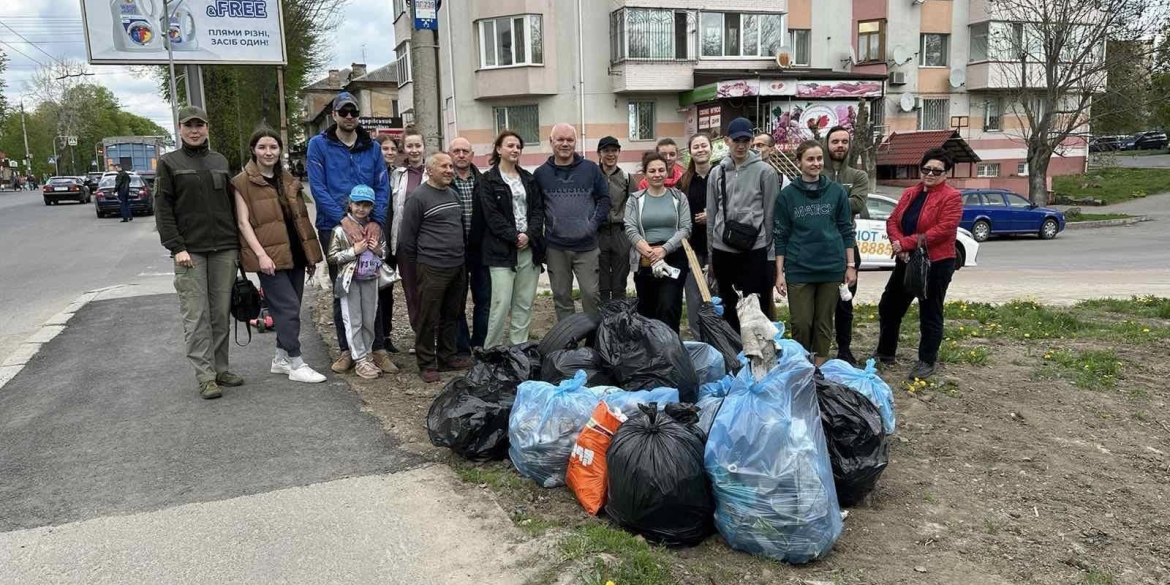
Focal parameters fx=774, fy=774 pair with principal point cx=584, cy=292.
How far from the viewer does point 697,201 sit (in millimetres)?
6469

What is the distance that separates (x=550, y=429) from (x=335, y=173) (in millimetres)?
3147

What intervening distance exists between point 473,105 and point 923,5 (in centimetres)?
1818

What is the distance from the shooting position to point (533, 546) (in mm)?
3271

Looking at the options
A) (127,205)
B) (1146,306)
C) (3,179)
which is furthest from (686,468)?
(3,179)

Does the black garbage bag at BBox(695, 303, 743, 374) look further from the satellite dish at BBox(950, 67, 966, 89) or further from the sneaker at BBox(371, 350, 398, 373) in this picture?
the satellite dish at BBox(950, 67, 966, 89)

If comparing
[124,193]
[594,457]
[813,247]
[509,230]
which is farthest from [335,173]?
[124,193]

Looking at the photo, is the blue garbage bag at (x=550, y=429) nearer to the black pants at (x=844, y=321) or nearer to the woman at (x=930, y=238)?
the black pants at (x=844, y=321)

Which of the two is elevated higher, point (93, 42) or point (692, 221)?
point (93, 42)

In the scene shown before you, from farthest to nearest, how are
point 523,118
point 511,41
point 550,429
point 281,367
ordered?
point 523,118
point 511,41
point 281,367
point 550,429

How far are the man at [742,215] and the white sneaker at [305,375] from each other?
3.13 meters

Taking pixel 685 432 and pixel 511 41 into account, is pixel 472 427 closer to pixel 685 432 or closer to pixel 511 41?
pixel 685 432

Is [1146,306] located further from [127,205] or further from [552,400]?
[127,205]

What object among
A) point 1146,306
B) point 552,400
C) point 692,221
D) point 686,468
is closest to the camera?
point 686,468

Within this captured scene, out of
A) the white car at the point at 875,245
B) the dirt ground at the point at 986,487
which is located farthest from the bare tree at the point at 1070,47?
the dirt ground at the point at 986,487
